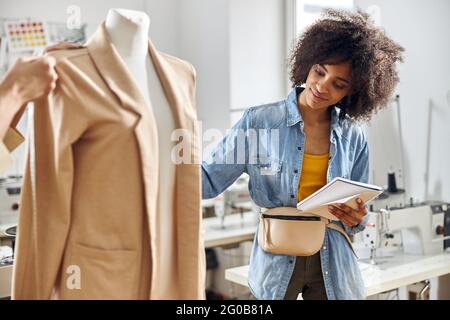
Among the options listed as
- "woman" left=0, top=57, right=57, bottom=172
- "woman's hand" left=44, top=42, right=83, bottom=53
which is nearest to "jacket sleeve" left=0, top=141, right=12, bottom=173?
"woman" left=0, top=57, right=57, bottom=172

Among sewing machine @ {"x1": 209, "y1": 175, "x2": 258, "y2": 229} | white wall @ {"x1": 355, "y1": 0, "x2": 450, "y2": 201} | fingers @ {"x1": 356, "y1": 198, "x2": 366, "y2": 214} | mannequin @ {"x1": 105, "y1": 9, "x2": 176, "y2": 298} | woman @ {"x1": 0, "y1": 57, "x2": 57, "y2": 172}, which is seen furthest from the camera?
sewing machine @ {"x1": 209, "y1": 175, "x2": 258, "y2": 229}

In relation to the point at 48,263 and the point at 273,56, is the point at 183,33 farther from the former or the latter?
the point at 48,263

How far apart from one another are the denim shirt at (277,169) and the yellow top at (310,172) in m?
0.02

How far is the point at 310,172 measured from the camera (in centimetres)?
150

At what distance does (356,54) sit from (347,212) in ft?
1.47

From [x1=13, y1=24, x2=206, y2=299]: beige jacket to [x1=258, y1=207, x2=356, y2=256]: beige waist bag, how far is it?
557 mm

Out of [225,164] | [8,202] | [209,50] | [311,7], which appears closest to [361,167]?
[225,164]

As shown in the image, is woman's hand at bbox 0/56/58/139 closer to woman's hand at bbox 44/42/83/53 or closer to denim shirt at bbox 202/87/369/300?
woman's hand at bbox 44/42/83/53

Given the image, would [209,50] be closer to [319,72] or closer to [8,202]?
[8,202]

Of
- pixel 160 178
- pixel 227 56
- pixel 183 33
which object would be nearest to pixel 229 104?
pixel 227 56

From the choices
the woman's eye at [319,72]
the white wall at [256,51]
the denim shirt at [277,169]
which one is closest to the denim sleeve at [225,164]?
the denim shirt at [277,169]

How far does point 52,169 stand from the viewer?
3.07ft

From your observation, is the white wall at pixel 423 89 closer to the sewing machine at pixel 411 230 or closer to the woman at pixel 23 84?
→ the sewing machine at pixel 411 230

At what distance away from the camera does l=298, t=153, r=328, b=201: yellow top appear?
1496mm
